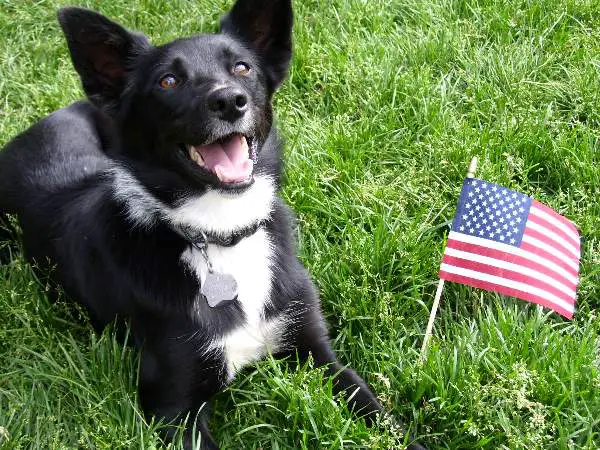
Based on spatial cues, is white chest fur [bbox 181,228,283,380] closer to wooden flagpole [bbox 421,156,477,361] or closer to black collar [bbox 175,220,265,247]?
black collar [bbox 175,220,265,247]

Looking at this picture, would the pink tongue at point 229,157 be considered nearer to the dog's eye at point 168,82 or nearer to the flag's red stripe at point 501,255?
the dog's eye at point 168,82

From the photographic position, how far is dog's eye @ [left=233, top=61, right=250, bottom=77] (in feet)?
9.53

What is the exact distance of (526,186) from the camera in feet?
12.7

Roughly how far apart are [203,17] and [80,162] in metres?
1.86

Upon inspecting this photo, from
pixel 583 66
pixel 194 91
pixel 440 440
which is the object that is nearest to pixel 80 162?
pixel 194 91

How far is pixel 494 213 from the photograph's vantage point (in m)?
3.12

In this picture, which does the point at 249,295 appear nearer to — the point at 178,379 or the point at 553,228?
the point at 178,379

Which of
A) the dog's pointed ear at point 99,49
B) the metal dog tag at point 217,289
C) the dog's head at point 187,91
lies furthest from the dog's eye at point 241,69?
the metal dog tag at point 217,289

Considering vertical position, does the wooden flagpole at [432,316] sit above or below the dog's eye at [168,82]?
below

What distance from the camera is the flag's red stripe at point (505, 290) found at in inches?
122

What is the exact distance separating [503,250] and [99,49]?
1.83 meters

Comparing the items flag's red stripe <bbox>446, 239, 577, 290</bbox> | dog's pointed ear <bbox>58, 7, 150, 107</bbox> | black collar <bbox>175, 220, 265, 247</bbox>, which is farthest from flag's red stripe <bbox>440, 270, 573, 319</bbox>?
dog's pointed ear <bbox>58, 7, 150, 107</bbox>

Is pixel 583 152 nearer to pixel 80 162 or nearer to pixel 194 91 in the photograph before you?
pixel 194 91

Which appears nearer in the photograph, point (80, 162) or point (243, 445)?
point (243, 445)
